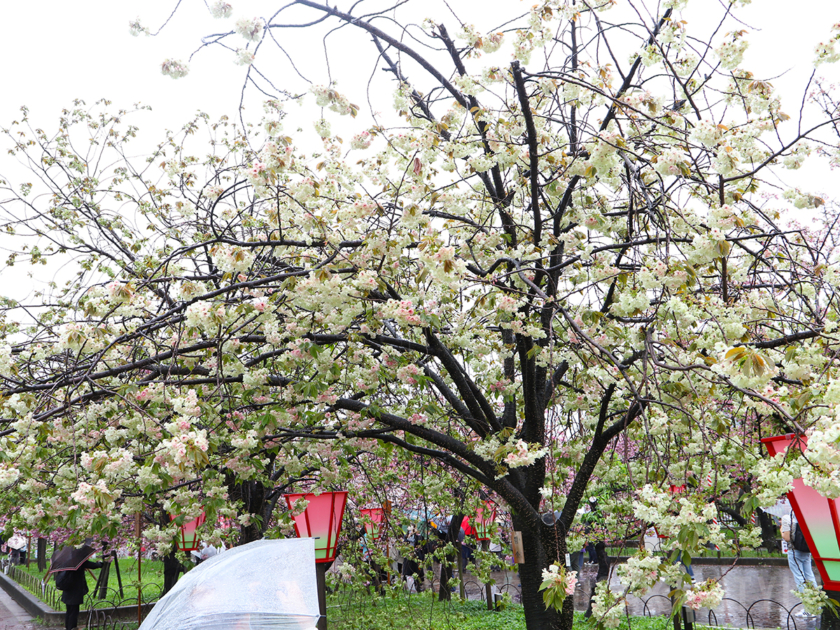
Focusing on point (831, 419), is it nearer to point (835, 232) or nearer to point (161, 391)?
point (161, 391)

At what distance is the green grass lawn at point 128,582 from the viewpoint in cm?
1201

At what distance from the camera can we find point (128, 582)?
18109 millimetres

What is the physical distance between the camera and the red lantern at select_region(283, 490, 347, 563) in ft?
16.7

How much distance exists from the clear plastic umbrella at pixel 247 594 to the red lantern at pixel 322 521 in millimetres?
1767

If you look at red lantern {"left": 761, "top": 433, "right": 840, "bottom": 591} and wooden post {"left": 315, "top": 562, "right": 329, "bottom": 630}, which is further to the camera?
wooden post {"left": 315, "top": 562, "right": 329, "bottom": 630}

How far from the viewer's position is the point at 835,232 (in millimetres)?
8352

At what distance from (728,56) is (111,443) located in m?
4.78

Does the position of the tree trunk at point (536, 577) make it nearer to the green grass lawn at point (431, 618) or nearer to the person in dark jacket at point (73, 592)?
the green grass lawn at point (431, 618)

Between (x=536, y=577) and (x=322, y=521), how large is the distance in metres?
1.75

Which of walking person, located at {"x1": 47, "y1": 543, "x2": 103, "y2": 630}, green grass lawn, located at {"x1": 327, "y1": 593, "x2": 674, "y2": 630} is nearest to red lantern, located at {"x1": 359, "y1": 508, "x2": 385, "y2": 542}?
green grass lawn, located at {"x1": 327, "y1": 593, "x2": 674, "y2": 630}

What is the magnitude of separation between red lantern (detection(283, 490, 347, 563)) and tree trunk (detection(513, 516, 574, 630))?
1.47 meters

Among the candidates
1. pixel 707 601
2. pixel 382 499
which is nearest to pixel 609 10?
pixel 707 601

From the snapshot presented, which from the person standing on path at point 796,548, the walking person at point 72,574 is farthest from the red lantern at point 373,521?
the person standing on path at point 796,548

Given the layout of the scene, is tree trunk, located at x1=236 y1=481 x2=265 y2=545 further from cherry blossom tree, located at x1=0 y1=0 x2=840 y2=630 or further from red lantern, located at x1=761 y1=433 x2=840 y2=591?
red lantern, located at x1=761 y1=433 x2=840 y2=591
